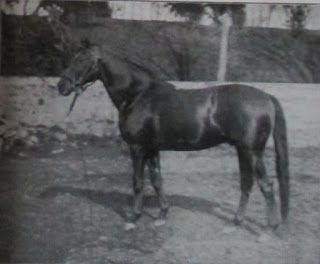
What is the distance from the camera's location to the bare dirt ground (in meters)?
0.87

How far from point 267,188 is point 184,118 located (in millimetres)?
191

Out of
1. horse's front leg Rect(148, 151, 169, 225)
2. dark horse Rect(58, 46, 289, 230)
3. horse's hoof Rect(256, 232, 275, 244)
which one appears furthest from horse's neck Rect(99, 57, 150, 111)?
horse's hoof Rect(256, 232, 275, 244)

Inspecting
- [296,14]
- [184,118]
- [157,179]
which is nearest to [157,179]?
[157,179]

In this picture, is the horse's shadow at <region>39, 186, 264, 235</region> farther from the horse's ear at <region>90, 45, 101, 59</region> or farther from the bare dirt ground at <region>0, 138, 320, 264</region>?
the horse's ear at <region>90, 45, 101, 59</region>

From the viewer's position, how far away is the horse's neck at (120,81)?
87cm

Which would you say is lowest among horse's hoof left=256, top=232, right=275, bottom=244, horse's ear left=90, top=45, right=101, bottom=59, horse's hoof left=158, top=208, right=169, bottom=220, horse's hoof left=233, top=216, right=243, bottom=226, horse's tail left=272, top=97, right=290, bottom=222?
horse's hoof left=256, top=232, right=275, bottom=244

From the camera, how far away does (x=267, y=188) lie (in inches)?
34.2

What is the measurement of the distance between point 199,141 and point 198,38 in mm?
183

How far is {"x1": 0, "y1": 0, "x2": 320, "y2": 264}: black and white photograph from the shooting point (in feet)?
2.84

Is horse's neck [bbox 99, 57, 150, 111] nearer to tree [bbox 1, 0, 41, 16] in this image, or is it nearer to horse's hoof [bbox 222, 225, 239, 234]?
tree [bbox 1, 0, 41, 16]

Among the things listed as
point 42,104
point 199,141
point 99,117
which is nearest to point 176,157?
point 199,141

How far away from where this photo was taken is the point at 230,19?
34.3 inches

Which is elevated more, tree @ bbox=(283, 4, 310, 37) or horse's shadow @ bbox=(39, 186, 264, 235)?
tree @ bbox=(283, 4, 310, 37)

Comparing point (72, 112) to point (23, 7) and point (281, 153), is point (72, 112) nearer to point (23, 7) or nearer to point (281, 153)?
A: point (23, 7)
